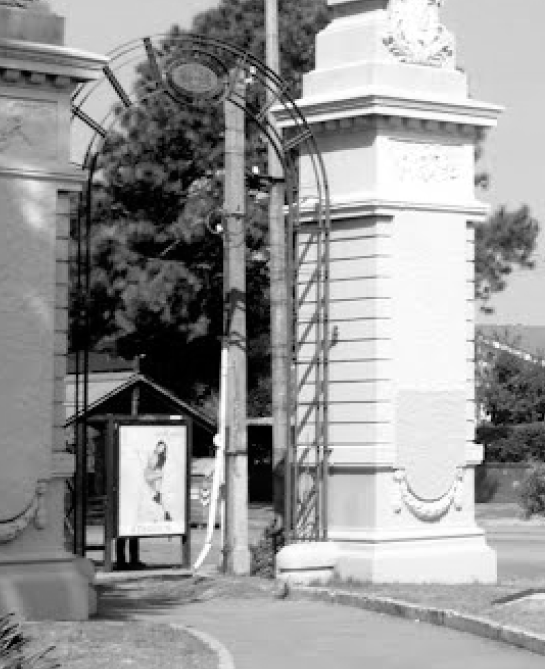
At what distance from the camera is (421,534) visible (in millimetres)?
21656

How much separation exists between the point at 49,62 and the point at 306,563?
6513mm

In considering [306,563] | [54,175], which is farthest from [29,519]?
[306,563]

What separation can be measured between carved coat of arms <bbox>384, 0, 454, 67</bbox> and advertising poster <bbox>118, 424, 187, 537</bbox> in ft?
18.7

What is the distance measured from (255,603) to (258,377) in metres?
31.3

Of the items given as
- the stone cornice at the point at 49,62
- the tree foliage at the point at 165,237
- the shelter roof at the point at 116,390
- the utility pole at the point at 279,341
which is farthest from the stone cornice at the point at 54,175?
the tree foliage at the point at 165,237

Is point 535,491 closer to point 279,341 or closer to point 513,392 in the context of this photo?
point 279,341

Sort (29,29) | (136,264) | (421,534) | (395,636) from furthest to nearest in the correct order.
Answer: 1. (136,264)
2. (421,534)
3. (29,29)
4. (395,636)

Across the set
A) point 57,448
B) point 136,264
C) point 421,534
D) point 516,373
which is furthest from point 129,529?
point 516,373

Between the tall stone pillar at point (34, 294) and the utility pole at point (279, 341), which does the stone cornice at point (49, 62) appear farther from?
the utility pole at point (279, 341)

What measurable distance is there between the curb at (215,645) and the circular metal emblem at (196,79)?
276 inches

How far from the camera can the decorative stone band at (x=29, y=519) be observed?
17781 millimetres

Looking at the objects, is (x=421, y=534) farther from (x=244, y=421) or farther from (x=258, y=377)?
(x=258, y=377)

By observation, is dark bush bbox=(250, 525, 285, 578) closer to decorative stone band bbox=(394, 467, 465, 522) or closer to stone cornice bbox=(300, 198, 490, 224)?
decorative stone band bbox=(394, 467, 465, 522)

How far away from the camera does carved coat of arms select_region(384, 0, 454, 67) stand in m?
22.3
